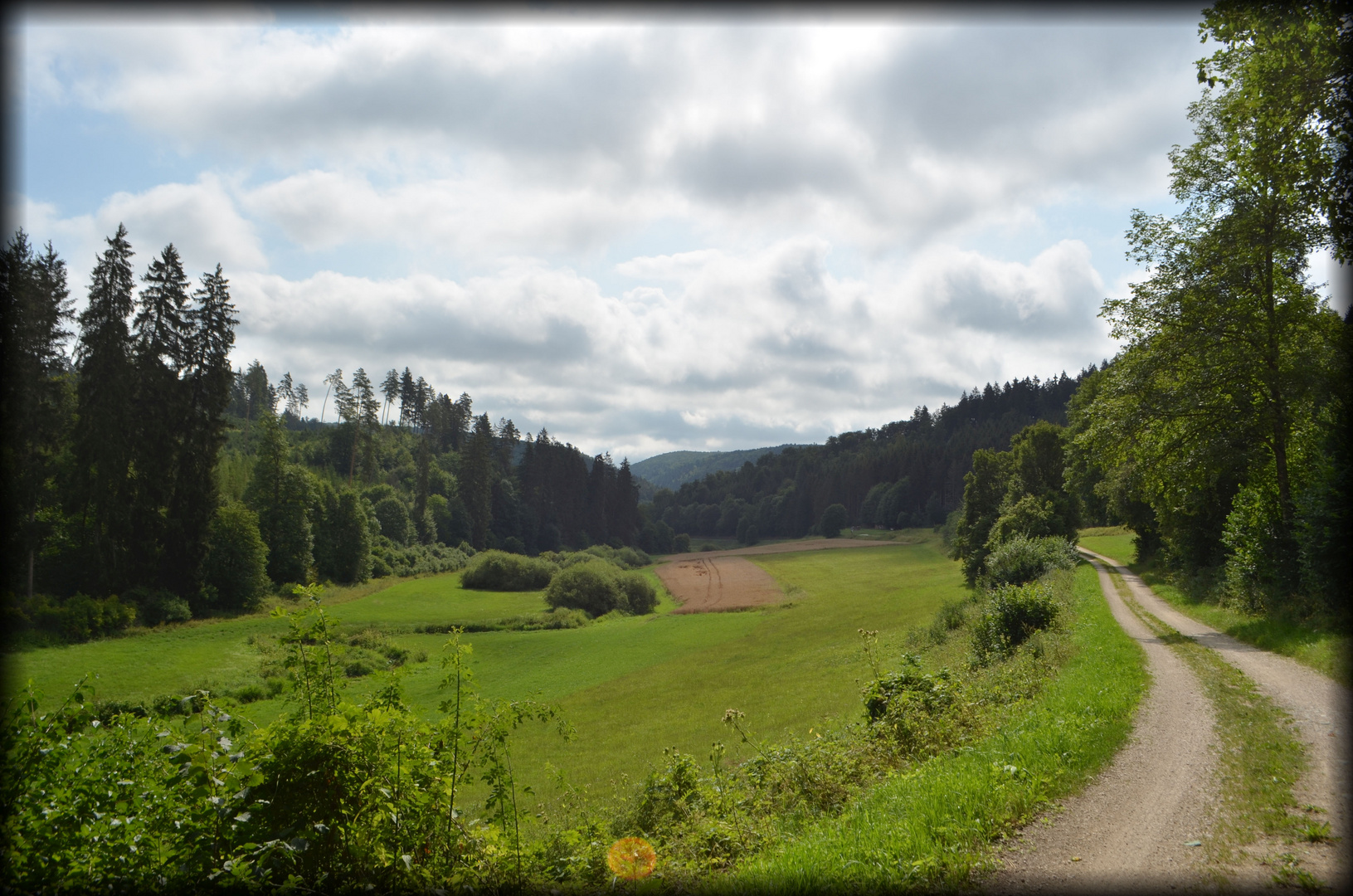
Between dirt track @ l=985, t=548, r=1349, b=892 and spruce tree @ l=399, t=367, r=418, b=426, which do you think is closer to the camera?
dirt track @ l=985, t=548, r=1349, b=892

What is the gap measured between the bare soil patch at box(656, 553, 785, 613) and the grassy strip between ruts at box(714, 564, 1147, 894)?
53056 mm

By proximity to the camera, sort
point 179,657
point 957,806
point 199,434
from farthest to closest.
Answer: point 199,434 < point 179,657 < point 957,806

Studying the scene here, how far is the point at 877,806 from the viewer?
8688 mm

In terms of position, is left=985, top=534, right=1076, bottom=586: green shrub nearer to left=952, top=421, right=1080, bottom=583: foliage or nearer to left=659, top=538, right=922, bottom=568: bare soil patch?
left=952, top=421, right=1080, bottom=583: foliage

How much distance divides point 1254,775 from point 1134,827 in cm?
245

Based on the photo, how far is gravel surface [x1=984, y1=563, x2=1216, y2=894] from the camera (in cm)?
611

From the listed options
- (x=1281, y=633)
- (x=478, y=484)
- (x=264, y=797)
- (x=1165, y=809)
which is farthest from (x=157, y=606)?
(x=478, y=484)

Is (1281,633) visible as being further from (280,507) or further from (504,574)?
(504,574)

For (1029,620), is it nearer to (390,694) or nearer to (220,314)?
(390,694)

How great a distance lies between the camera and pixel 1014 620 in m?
21.7

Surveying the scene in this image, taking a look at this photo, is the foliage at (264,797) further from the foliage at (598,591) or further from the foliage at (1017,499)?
the foliage at (598,591)

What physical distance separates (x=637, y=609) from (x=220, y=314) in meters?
46.9

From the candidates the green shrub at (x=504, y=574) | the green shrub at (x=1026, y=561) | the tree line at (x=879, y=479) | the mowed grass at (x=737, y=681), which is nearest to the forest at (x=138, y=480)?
the green shrub at (x=504, y=574)

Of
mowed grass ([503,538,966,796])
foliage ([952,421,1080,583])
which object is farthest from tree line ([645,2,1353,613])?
mowed grass ([503,538,966,796])
